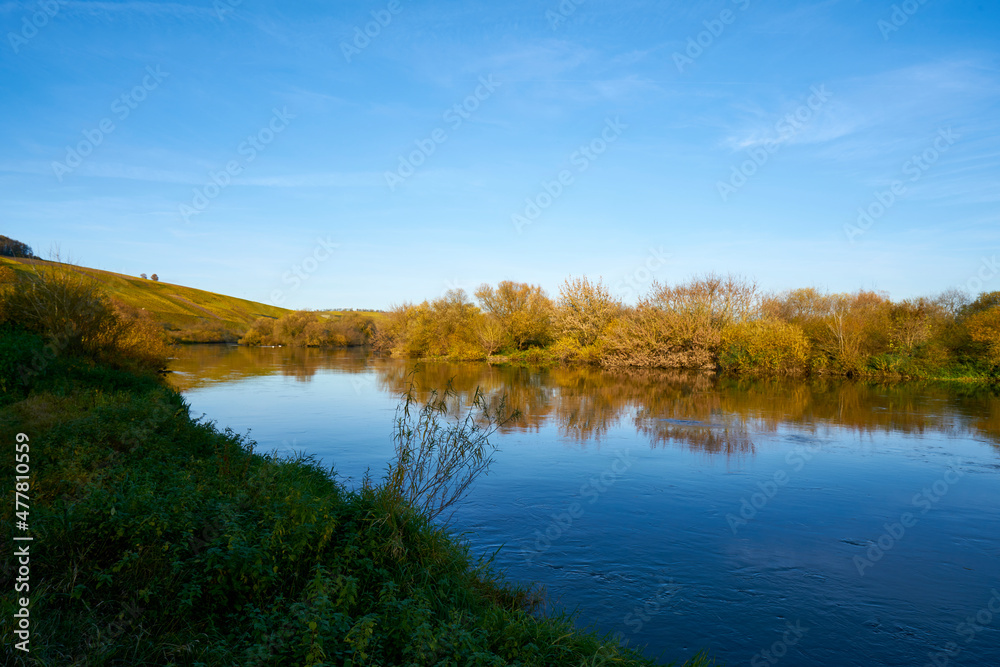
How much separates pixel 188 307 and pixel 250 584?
336 ft

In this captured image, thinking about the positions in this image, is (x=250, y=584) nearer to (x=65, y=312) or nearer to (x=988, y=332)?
(x=65, y=312)

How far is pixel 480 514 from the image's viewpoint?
8.61 meters

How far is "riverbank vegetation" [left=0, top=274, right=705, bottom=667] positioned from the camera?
13.1ft

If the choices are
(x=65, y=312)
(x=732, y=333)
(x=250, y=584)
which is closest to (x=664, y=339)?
(x=732, y=333)

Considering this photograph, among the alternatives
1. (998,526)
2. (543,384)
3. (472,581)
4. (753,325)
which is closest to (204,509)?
(472,581)

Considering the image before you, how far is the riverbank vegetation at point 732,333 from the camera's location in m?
31.3

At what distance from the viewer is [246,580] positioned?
4.62 metres

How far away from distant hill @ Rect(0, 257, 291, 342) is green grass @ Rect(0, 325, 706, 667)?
6388cm

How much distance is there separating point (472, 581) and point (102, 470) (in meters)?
4.31

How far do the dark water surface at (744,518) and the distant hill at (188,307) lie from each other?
195 ft

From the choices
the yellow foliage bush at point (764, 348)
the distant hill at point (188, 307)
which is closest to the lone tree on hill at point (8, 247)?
the distant hill at point (188, 307)

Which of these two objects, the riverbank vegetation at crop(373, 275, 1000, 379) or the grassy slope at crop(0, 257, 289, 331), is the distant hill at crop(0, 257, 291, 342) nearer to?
the grassy slope at crop(0, 257, 289, 331)

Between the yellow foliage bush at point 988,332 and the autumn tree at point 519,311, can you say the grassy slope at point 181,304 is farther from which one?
the yellow foliage bush at point 988,332

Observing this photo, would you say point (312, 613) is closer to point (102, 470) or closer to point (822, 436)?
point (102, 470)
